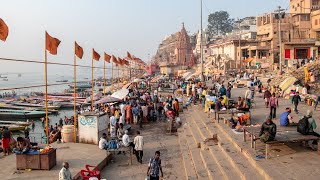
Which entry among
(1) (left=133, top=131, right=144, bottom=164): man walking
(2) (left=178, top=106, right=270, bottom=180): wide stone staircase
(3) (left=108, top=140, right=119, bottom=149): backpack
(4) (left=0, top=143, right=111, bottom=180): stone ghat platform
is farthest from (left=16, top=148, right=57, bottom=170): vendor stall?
(2) (left=178, top=106, right=270, bottom=180): wide stone staircase

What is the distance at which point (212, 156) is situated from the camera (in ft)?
30.3

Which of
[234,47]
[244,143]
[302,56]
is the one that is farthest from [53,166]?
[234,47]

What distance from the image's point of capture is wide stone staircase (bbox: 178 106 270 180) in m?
7.41

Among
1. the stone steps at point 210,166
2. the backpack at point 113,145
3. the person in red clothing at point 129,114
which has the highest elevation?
the person in red clothing at point 129,114

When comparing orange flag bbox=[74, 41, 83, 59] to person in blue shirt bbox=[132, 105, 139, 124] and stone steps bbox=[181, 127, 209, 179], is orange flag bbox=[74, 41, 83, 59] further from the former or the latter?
stone steps bbox=[181, 127, 209, 179]

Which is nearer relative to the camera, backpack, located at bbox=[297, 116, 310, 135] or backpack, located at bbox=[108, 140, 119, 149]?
backpack, located at bbox=[297, 116, 310, 135]

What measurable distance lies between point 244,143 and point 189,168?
1.62m

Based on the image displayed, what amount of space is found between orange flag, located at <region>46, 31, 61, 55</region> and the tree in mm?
107419

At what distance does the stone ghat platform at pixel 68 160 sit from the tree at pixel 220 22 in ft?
353

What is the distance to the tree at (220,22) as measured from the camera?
114 m

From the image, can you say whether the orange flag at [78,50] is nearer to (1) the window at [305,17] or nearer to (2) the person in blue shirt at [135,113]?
(2) the person in blue shirt at [135,113]

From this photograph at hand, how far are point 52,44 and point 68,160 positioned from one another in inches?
147

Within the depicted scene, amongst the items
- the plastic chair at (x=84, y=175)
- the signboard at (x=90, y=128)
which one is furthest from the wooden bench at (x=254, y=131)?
the signboard at (x=90, y=128)

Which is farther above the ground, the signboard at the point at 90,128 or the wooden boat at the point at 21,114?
the signboard at the point at 90,128
